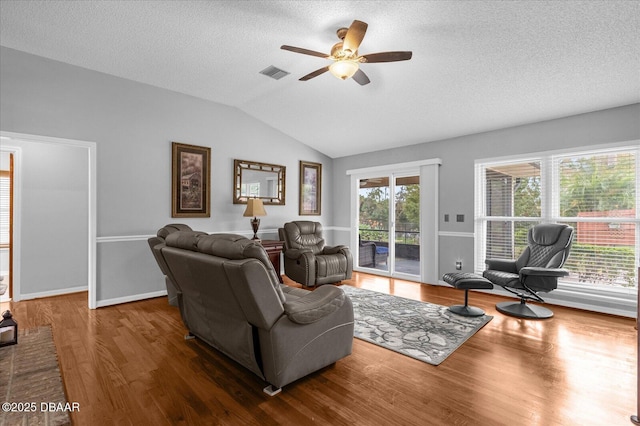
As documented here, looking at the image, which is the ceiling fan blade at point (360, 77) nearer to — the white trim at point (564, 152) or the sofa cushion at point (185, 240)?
the sofa cushion at point (185, 240)

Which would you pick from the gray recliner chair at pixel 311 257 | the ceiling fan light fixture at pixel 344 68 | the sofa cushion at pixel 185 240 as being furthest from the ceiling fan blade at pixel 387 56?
the gray recliner chair at pixel 311 257

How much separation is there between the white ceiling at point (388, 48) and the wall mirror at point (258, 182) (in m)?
1.31

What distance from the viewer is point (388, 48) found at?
10.8 feet

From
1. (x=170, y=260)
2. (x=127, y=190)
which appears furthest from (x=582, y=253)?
(x=127, y=190)

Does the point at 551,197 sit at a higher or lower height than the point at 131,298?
higher

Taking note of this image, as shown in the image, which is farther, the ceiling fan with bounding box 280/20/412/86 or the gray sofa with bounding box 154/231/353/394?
the ceiling fan with bounding box 280/20/412/86

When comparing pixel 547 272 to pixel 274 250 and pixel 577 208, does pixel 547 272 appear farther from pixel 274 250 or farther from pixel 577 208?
pixel 274 250

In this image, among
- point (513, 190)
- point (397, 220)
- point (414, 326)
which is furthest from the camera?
point (397, 220)

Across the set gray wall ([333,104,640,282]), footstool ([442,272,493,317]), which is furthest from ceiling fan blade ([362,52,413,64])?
gray wall ([333,104,640,282])

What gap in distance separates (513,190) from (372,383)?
3.78 metres

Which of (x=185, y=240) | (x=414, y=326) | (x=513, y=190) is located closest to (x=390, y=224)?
(x=513, y=190)

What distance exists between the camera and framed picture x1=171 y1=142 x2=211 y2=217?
4.72 meters

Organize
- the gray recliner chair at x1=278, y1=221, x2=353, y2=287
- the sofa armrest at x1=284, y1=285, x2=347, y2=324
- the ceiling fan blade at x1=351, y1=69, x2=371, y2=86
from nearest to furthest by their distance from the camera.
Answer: the sofa armrest at x1=284, y1=285, x2=347, y2=324, the ceiling fan blade at x1=351, y1=69, x2=371, y2=86, the gray recliner chair at x1=278, y1=221, x2=353, y2=287

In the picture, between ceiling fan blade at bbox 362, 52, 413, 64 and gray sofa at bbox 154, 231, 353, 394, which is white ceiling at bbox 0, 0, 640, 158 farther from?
gray sofa at bbox 154, 231, 353, 394
